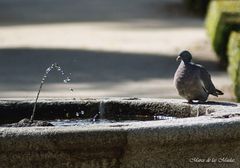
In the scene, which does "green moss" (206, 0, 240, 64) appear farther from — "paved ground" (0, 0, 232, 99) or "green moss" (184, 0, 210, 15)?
"green moss" (184, 0, 210, 15)

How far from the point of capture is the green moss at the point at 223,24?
14.0 meters

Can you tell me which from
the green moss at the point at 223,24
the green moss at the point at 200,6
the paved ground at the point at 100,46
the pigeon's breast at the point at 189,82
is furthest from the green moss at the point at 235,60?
the green moss at the point at 200,6

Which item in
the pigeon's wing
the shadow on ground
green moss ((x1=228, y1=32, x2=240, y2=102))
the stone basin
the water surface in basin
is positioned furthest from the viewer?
the shadow on ground

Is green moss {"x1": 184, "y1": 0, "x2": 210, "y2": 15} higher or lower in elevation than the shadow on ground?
higher

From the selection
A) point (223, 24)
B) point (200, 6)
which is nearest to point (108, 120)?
point (223, 24)

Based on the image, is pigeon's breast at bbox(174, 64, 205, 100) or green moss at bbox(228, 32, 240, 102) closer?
pigeon's breast at bbox(174, 64, 205, 100)

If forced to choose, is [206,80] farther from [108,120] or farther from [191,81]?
[108,120]

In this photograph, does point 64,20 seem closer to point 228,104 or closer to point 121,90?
point 121,90

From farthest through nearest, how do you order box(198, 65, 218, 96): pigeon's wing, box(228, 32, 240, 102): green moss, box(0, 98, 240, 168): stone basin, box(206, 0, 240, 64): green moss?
box(206, 0, 240, 64): green moss, box(228, 32, 240, 102): green moss, box(198, 65, 218, 96): pigeon's wing, box(0, 98, 240, 168): stone basin

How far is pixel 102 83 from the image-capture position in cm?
1209

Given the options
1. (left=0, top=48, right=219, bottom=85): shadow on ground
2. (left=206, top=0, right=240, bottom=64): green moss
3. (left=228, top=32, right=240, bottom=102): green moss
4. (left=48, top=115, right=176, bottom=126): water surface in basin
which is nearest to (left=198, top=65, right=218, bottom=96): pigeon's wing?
(left=48, top=115, right=176, bottom=126): water surface in basin

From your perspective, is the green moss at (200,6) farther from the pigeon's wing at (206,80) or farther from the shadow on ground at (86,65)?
the pigeon's wing at (206,80)

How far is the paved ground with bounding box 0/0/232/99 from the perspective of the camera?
468 inches

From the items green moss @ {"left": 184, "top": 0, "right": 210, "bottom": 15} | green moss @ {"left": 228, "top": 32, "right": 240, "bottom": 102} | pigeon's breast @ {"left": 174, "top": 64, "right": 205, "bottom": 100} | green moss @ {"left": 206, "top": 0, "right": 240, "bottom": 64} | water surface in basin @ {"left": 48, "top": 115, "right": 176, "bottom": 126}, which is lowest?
water surface in basin @ {"left": 48, "top": 115, "right": 176, "bottom": 126}
